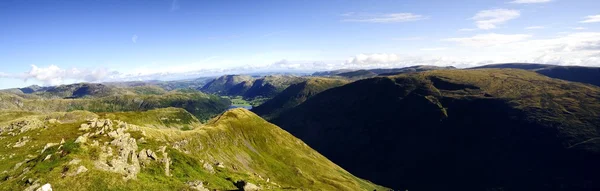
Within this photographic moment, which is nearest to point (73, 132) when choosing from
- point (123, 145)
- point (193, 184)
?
point (123, 145)

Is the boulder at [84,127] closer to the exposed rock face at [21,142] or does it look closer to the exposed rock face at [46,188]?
the exposed rock face at [21,142]

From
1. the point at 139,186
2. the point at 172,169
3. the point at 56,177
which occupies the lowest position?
the point at 172,169

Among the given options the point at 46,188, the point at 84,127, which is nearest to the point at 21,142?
the point at 84,127

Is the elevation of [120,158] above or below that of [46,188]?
below

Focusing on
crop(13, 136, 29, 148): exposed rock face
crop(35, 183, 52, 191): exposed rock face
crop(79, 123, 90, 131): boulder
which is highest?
crop(35, 183, 52, 191): exposed rock face

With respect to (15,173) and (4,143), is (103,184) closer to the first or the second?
(15,173)

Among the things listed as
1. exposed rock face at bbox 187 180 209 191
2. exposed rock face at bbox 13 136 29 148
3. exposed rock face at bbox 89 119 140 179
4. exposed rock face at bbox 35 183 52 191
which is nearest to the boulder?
exposed rock face at bbox 89 119 140 179

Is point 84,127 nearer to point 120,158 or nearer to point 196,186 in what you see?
point 120,158

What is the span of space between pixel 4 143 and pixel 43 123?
2683cm

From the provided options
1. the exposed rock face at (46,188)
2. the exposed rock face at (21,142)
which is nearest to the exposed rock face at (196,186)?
the exposed rock face at (46,188)

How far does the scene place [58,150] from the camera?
79625 mm

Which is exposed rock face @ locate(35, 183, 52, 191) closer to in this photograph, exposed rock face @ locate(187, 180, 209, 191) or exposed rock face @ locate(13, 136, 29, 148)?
exposed rock face @ locate(187, 180, 209, 191)

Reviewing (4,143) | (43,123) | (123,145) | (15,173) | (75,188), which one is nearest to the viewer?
(75,188)

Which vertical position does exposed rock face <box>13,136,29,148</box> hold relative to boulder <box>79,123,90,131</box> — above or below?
below
